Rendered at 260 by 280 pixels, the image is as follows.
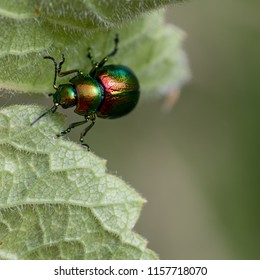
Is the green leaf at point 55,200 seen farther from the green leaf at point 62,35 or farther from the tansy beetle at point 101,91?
the tansy beetle at point 101,91

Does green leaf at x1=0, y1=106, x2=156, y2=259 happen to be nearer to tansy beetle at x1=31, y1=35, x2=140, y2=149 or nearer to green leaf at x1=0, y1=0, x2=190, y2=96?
green leaf at x1=0, y1=0, x2=190, y2=96

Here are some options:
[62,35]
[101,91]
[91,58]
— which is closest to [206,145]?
[101,91]

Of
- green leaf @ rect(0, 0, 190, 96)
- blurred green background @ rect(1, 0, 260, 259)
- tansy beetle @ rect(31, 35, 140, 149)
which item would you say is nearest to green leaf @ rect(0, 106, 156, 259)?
green leaf @ rect(0, 0, 190, 96)

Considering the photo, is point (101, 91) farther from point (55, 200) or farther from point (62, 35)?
point (55, 200)

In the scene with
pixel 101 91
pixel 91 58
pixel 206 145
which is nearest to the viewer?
pixel 91 58

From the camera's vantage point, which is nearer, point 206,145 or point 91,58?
point 91,58

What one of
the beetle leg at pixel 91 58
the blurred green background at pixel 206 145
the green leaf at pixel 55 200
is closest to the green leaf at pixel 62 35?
the beetle leg at pixel 91 58
